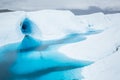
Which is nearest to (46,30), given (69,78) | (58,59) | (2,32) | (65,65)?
(2,32)

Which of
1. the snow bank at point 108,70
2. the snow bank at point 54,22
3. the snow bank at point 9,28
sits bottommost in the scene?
the snow bank at point 54,22

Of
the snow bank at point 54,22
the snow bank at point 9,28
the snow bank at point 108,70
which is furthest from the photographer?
the snow bank at point 54,22

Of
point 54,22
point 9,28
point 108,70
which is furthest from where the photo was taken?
point 54,22

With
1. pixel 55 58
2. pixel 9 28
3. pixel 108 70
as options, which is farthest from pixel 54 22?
pixel 108 70

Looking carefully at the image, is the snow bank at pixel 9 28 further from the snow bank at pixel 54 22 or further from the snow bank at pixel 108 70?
the snow bank at pixel 108 70

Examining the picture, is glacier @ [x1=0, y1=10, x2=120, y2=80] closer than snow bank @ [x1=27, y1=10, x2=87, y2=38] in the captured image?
Yes

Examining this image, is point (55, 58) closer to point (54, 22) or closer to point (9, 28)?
point (9, 28)

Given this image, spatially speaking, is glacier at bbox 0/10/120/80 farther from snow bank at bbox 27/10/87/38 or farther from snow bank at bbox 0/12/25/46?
snow bank at bbox 27/10/87/38

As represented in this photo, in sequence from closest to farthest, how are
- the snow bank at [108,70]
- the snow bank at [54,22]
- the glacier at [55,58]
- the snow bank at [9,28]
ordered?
the snow bank at [108,70] → the glacier at [55,58] → the snow bank at [9,28] → the snow bank at [54,22]

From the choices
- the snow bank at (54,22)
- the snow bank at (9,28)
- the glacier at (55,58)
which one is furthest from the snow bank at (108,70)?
the snow bank at (54,22)

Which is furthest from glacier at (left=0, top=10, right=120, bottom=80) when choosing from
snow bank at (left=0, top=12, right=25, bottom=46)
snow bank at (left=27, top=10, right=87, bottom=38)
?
snow bank at (left=27, top=10, right=87, bottom=38)

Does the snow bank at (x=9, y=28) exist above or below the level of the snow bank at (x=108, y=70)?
below

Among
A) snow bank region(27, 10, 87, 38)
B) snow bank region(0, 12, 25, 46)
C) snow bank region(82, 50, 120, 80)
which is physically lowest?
snow bank region(27, 10, 87, 38)

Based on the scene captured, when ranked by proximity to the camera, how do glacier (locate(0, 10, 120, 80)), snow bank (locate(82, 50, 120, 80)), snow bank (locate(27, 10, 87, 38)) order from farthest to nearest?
snow bank (locate(27, 10, 87, 38)), glacier (locate(0, 10, 120, 80)), snow bank (locate(82, 50, 120, 80))
